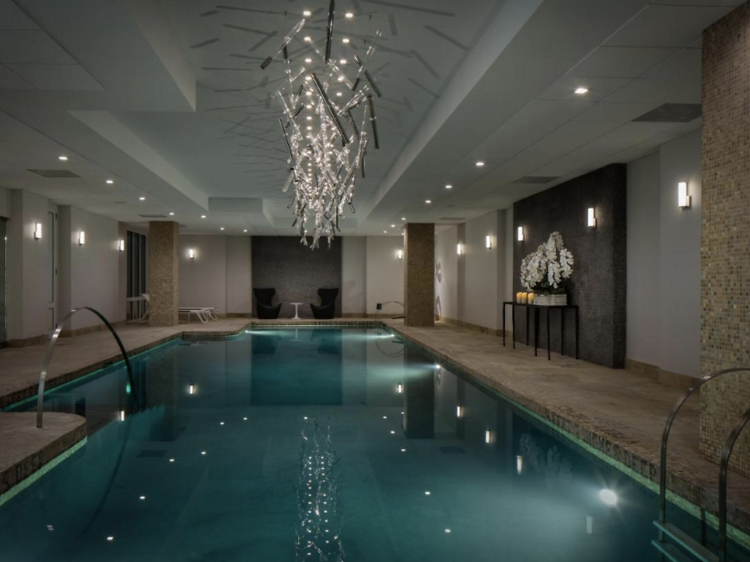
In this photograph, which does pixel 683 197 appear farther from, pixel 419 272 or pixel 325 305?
pixel 325 305

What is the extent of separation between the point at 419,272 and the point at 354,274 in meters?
5.57

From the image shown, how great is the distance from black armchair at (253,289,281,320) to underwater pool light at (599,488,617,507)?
16.9 m

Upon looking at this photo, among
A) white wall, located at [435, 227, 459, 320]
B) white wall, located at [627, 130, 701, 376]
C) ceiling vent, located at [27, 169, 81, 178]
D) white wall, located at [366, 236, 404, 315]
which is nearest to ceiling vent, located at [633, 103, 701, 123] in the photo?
white wall, located at [627, 130, 701, 376]

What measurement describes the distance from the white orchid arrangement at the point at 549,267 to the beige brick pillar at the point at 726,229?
5.77 metres

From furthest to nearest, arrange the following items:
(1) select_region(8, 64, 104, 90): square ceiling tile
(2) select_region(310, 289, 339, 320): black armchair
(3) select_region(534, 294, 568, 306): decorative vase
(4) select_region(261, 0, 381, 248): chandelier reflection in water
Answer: (2) select_region(310, 289, 339, 320): black armchair, (3) select_region(534, 294, 568, 306): decorative vase, (4) select_region(261, 0, 381, 248): chandelier reflection in water, (1) select_region(8, 64, 104, 90): square ceiling tile

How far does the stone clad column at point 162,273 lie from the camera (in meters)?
16.3

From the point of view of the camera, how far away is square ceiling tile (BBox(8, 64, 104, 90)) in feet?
15.2

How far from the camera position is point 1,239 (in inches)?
427

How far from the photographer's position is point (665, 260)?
7.29 m

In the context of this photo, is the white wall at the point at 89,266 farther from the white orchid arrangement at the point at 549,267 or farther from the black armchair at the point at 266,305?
the white orchid arrangement at the point at 549,267

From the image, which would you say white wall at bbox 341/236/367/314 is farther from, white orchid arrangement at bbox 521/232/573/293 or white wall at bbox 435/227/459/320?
white orchid arrangement at bbox 521/232/573/293

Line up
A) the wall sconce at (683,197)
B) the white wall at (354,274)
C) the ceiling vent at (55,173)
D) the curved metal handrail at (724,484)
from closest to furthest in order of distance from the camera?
the curved metal handrail at (724,484), the wall sconce at (683,197), the ceiling vent at (55,173), the white wall at (354,274)

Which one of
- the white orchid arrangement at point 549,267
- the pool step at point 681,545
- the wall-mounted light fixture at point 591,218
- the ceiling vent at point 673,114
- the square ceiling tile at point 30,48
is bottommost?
the pool step at point 681,545

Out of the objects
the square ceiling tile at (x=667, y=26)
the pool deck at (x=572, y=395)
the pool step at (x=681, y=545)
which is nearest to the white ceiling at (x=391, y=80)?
the square ceiling tile at (x=667, y=26)
